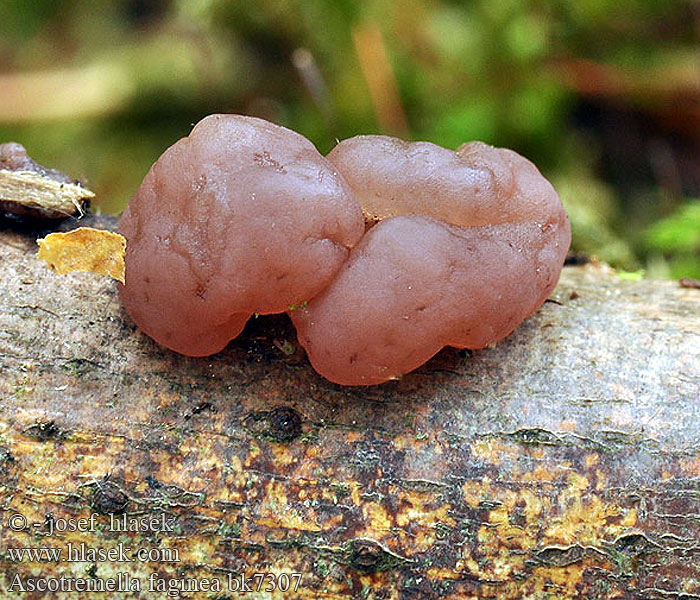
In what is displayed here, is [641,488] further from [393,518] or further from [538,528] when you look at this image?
[393,518]

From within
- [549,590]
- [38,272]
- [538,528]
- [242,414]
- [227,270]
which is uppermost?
[227,270]

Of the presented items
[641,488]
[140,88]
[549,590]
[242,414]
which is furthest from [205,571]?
[140,88]

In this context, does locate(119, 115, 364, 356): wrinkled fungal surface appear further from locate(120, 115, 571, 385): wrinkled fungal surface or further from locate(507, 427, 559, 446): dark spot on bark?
locate(507, 427, 559, 446): dark spot on bark

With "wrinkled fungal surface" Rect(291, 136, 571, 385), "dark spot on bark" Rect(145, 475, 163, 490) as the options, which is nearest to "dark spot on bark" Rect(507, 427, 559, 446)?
"wrinkled fungal surface" Rect(291, 136, 571, 385)

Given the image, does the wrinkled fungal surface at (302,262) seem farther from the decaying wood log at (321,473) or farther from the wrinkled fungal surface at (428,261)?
the decaying wood log at (321,473)

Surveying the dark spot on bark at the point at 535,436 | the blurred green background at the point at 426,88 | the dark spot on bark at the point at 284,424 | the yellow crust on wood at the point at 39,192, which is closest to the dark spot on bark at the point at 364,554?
the dark spot on bark at the point at 284,424
